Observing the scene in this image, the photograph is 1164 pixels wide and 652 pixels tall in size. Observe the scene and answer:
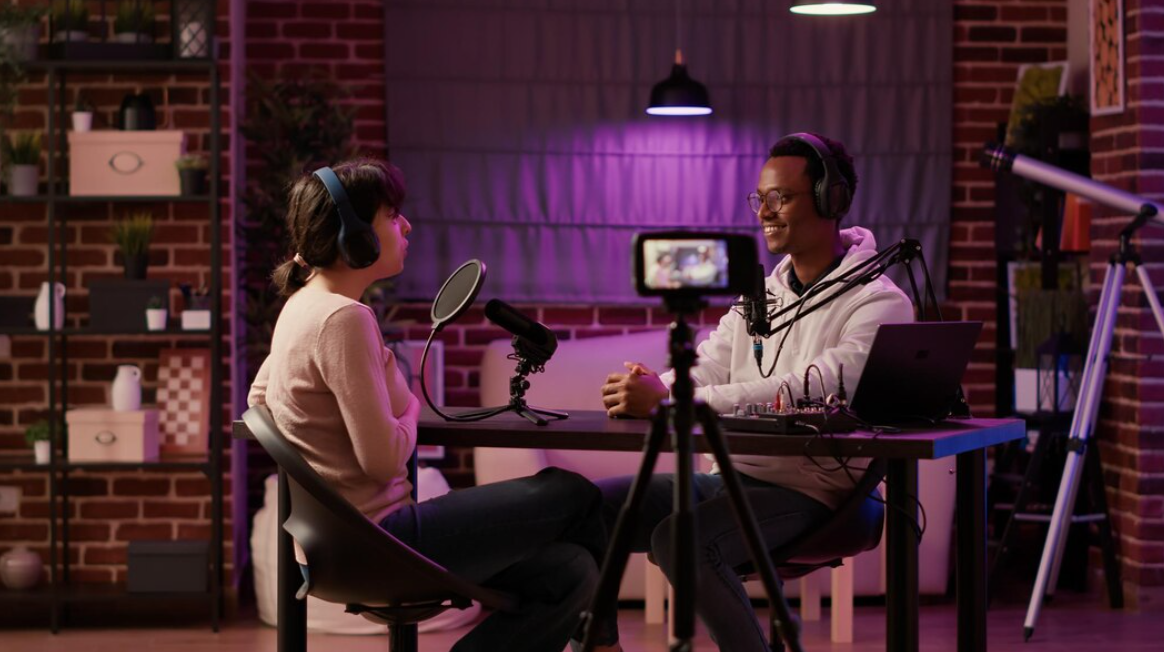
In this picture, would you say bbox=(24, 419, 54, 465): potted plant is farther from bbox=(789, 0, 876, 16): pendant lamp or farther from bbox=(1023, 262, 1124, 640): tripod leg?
bbox=(1023, 262, 1124, 640): tripod leg

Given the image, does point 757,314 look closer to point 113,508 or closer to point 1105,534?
point 1105,534

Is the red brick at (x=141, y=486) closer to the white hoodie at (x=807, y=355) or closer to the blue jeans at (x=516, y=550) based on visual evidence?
the white hoodie at (x=807, y=355)

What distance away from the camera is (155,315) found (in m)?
4.60

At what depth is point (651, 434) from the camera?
2.19 metres

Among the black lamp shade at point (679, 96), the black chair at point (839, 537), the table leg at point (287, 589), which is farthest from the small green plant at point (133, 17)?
the black chair at point (839, 537)

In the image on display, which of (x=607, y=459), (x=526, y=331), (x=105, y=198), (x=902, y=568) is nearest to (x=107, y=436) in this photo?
(x=105, y=198)

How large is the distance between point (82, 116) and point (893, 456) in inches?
124

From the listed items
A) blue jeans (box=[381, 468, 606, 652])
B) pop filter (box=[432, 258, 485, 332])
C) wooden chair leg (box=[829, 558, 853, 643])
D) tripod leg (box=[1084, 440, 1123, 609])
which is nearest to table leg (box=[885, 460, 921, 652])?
blue jeans (box=[381, 468, 606, 652])

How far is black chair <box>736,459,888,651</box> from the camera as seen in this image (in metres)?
2.87

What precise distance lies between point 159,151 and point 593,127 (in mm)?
1519

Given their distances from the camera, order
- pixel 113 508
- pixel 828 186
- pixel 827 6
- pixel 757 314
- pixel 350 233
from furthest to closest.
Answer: pixel 113 508 → pixel 827 6 → pixel 828 186 → pixel 757 314 → pixel 350 233

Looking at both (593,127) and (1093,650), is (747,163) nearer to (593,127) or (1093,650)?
(593,127)

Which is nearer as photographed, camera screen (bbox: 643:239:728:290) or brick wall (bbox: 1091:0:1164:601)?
camera screen (bbox: 643:239:728:290)

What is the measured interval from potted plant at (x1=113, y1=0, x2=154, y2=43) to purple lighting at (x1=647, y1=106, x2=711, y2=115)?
1.66 meters
